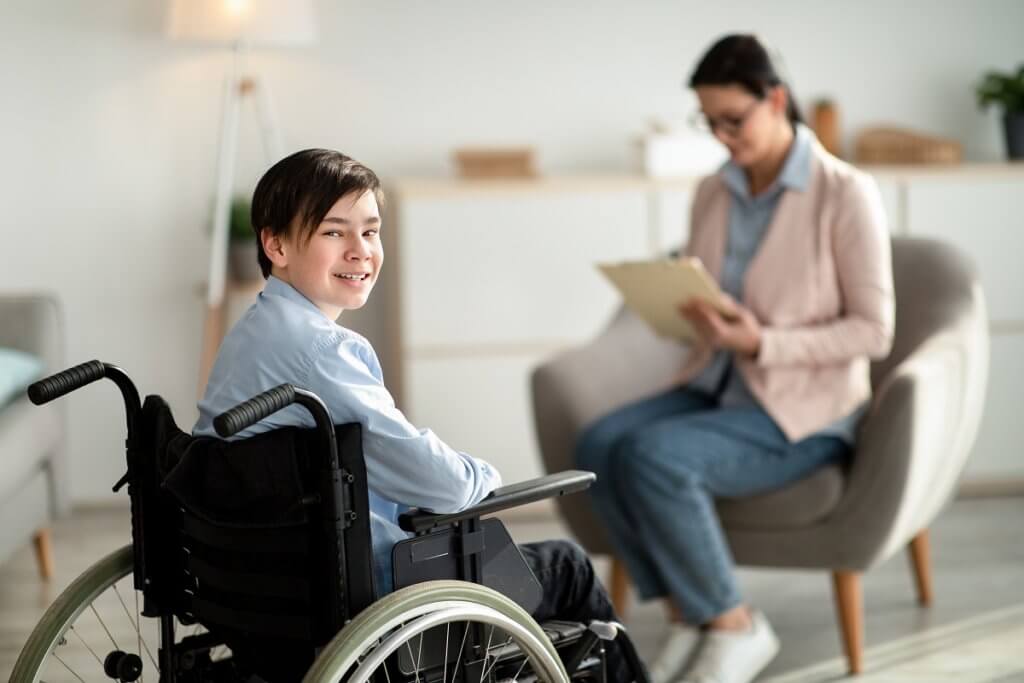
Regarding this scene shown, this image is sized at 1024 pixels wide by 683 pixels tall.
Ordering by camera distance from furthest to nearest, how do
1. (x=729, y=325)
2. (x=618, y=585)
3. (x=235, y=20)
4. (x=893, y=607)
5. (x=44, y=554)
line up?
(x=235, y=20) → (x=44, y=554) → (x=893, y=607) → (x=618, y=585) → (x=729, y=325)

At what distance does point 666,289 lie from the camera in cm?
265

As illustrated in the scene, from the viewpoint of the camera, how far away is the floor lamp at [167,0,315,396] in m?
3.76

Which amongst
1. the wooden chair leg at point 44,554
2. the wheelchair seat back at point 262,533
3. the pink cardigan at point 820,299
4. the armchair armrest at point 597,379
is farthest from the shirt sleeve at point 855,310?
the wooden chair leg at point 44,554

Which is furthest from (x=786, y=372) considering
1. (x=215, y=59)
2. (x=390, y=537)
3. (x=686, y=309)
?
(x=215, y=59)

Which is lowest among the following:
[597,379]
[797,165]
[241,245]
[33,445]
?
[33,445]

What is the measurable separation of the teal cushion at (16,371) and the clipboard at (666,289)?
1.43 m

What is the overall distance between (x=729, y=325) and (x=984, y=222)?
1.70 m

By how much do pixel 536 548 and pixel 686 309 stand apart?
882 mm

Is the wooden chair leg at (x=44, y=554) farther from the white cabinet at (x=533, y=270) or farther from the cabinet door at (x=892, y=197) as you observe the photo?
the cabinet door at (x=892, y=197)

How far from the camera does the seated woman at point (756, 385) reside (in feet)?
8.34

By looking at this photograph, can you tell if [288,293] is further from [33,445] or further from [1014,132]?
[1014,132]

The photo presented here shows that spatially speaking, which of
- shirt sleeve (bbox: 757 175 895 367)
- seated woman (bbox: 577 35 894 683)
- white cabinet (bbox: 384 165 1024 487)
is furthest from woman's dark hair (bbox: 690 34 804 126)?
white cabinet (bbox: 384 165 1024 487)

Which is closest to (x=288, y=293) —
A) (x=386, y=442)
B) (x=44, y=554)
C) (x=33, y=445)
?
(x=386, y=442)

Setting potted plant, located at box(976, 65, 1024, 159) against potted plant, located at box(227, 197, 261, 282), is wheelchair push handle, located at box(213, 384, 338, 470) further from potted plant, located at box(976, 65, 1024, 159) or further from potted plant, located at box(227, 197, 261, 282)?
potted plant, located at box(976, 65, 1024, 159)
